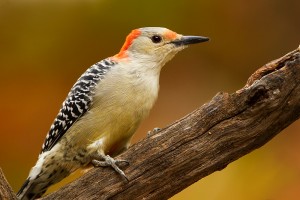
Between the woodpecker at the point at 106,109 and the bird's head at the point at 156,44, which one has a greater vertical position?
the bird's head at the point at 156,44

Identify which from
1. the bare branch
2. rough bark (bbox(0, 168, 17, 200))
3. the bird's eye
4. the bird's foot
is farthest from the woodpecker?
rough bark (bbox(0, 168, 17, 200))

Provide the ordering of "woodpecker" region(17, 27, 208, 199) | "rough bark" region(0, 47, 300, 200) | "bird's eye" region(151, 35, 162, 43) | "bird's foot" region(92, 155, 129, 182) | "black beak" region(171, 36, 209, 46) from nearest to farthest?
"rough bark" region(0, 47, 300, 200)
"bird's foot" region(92, 155, 129, 182)
"woodpecker" region(17, 27, 208, 199)
"black beak" region(171, 36, 209, 46)
"bird's eye" region(151, 35, 162, 43)

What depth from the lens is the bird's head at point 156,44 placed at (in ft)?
14.3

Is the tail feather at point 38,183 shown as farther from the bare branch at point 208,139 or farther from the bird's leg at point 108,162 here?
the bare branch at point 208,139

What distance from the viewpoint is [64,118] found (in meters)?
4.38

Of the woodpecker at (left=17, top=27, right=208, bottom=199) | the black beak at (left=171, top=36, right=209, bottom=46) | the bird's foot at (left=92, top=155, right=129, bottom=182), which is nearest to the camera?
the bird's foot at (left=92, top=155, right=129, bottom=182)

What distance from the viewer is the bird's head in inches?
172

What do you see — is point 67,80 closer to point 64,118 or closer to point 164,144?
point 64,118

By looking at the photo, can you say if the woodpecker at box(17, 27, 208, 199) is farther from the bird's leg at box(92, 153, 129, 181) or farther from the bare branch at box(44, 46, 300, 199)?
the bare branch at box(44, 46, 300, 199)

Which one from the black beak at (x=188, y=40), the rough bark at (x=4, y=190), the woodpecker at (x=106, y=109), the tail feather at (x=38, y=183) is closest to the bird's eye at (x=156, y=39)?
the woodpecker at (x=106, y=109)

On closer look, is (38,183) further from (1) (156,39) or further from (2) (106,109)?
(1) (156,39)

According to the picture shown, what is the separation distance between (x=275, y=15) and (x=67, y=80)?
2.33 metres

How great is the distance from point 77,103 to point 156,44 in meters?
0.80

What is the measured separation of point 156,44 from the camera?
4.43 meters
